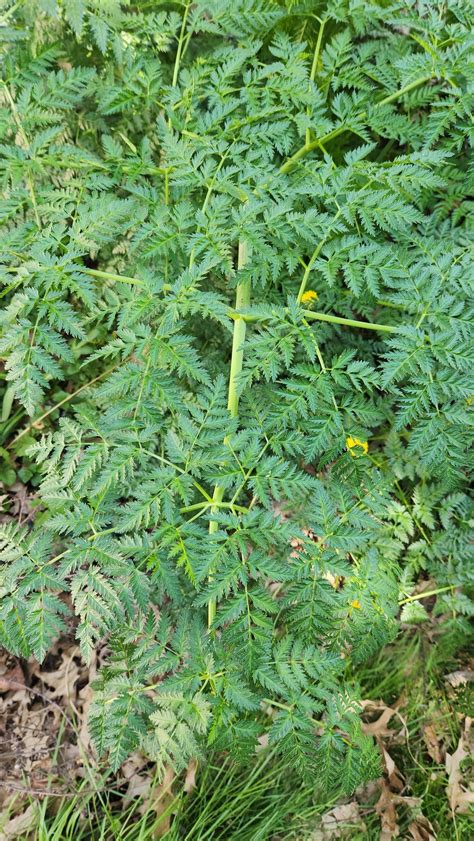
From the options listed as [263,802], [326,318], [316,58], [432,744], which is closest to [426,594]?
[432,744]

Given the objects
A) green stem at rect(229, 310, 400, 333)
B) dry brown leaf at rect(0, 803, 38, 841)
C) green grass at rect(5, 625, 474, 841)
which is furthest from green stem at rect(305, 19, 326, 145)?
dry brown leaf at rect(0, 803, 38, 841)

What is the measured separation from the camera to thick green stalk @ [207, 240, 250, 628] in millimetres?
2062

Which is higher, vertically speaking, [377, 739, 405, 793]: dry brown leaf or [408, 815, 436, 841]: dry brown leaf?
[377, 739, 405, 793]: dry brown leaf

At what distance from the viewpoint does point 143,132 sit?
2723mm

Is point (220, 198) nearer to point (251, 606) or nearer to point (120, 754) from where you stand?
point (251, 606)

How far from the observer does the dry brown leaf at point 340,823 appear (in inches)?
98.3

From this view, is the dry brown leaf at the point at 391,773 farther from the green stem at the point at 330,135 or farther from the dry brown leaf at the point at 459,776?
the green stem at the point at 330,135

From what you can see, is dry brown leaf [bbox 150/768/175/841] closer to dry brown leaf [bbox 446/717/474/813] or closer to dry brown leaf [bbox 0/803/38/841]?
dry brown leaf [bbox 0/803/38/841]

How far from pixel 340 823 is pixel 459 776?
55cm

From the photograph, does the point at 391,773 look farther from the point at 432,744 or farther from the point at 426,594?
the point at 426,594

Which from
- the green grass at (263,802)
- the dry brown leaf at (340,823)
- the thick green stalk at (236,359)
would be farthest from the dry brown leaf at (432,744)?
the thick green stalk at (236,359)

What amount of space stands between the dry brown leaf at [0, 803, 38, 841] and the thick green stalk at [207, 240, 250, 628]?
1201 mm

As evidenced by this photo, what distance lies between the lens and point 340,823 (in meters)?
2.52

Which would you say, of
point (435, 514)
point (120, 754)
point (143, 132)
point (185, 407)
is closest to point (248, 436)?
point (185, 407)
